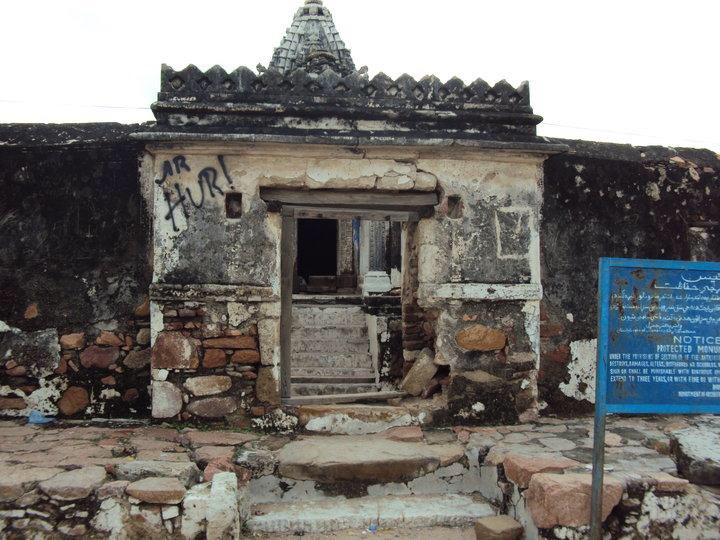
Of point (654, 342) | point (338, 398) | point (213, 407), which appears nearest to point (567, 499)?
point (654, 342)

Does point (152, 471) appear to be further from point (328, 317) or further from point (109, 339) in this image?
point (328, 317)

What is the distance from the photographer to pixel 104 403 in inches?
205

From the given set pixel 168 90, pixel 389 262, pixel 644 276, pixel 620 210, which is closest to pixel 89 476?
pixel 168 90

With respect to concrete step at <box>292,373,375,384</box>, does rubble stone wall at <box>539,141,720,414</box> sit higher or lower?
higher

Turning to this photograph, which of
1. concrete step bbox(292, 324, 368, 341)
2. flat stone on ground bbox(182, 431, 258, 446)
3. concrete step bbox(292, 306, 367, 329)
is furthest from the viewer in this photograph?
concrete step bbox(292, 306, 367, 329)

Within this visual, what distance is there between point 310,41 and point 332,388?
8.43 m

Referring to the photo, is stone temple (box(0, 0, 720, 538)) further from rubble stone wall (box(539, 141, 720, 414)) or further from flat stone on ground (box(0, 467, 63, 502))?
flat stone on ground (box(0, 467, 63, 502))

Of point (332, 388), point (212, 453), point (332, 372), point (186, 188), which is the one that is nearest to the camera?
point (212, 453)

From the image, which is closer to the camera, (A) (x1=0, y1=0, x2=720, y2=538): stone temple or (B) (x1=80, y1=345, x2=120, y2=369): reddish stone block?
(A) (x1=0, y1=0, x2=720, y2=538): stone temple

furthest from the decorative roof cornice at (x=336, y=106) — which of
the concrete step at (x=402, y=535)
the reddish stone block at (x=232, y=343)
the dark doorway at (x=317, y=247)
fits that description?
the dark doorway at (x=317, y=247)

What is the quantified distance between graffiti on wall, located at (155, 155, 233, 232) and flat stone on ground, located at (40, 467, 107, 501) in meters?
1.96

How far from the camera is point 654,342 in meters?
3.40

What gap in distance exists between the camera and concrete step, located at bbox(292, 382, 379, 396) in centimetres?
815

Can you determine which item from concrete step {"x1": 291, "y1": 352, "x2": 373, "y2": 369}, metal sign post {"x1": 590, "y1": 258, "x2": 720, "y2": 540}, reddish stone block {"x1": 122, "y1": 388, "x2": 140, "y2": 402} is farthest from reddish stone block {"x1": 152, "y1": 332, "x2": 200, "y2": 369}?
concrete step {"x1": 291, "y1": 352, "x2": 373, "y2": 369}
